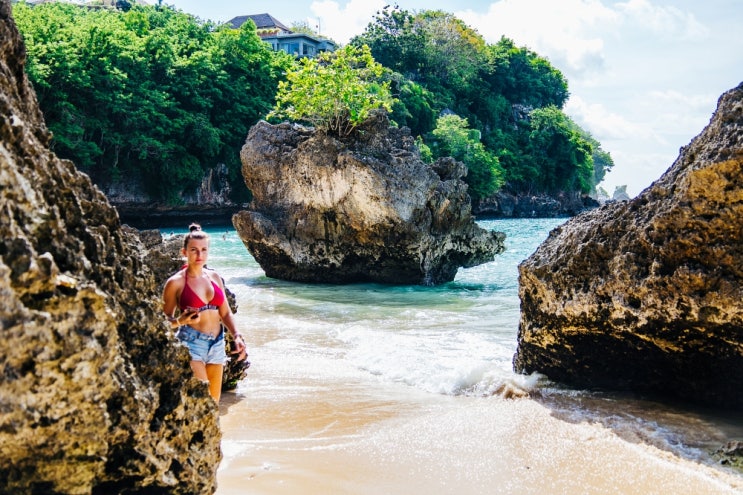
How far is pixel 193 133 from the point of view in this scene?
4144 centimetres

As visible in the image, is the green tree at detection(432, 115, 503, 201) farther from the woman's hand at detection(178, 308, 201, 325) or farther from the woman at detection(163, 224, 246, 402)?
the woman's hand at detection(178, 308, 201, 325)

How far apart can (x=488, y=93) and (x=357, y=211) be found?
56703 millimetres

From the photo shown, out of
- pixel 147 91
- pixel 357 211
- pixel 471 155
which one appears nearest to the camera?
pixel 357 211

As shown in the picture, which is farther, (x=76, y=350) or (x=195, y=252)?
(x=195, y=252)

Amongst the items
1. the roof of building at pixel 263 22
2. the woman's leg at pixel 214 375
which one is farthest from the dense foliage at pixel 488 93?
the woman's leg at pixel 214 375

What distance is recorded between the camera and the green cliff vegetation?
106 feet

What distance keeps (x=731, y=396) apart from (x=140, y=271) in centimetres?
470

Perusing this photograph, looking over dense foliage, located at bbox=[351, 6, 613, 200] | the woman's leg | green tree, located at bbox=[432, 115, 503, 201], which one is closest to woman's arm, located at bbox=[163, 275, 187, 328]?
the woman's leg

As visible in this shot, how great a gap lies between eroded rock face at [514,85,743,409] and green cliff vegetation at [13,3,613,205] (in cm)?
1162

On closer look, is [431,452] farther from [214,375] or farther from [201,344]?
[201,344]

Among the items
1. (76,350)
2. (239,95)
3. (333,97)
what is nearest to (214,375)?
(76,350)

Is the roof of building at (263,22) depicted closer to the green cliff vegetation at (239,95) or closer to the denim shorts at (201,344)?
the green cliff vegetation at (239,95)

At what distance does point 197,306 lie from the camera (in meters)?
4.24

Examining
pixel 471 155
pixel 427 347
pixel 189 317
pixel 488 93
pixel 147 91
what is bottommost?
pixel 427 347
